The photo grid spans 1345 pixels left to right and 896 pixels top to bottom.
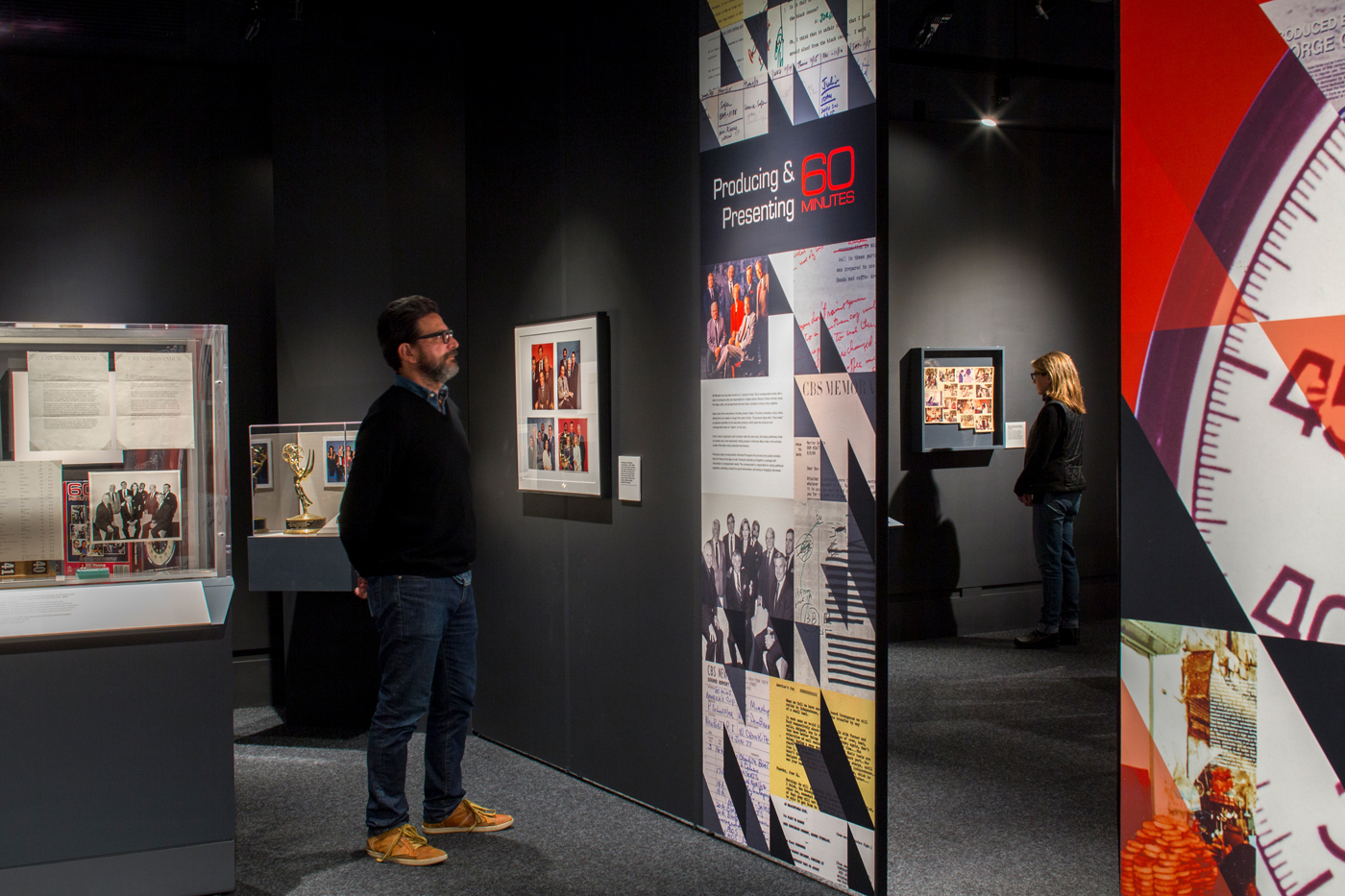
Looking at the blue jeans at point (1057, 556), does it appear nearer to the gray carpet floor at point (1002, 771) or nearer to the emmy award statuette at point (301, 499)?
the gray carpet floor at point (1002, 771)

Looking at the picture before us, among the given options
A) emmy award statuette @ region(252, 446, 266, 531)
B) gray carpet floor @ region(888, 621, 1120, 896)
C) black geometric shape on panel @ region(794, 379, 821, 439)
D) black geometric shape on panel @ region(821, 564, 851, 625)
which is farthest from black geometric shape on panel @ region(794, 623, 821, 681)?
emmy award statuette @ region(252, 446, 266, 531)

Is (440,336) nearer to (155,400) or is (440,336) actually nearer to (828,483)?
(155,400)

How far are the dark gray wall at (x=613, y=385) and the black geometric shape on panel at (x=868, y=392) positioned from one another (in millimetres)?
709

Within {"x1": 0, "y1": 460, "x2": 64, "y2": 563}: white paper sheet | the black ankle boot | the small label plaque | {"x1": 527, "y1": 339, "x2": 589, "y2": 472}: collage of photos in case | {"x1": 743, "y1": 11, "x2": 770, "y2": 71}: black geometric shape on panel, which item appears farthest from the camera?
the black ankle boot

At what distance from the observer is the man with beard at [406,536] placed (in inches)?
126

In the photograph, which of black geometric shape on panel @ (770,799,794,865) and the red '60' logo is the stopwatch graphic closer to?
the red '60' logo

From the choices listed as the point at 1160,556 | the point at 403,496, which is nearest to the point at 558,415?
the point at 403,496

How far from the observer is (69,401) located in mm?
2883

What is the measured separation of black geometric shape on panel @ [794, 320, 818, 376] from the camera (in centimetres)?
302

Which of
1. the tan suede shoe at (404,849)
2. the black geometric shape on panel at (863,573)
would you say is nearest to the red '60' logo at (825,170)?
the black geometric shape on panel at (863,573)

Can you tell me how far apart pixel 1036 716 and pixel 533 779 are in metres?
2.40

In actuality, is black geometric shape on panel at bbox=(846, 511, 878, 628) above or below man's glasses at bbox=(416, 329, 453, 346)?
below

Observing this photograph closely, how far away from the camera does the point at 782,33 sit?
3068 millimetres

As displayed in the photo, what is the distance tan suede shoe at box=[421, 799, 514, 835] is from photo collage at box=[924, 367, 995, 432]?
12.4 ft
